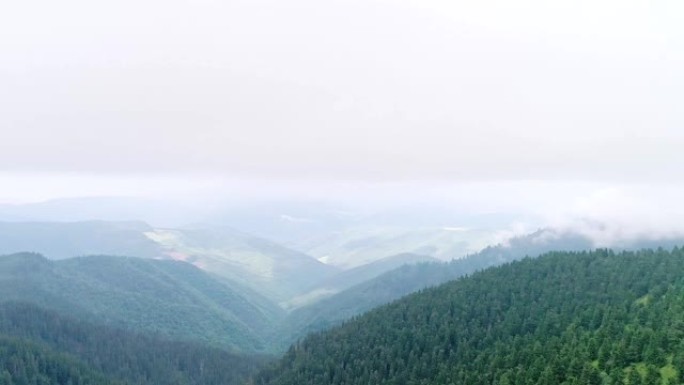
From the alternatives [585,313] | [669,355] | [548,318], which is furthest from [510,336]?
[669,355]

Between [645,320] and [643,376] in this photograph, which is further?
[645,320]

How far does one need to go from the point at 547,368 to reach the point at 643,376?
834 inches

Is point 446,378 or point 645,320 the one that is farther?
point 446,378

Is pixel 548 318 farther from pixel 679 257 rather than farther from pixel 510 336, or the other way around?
pixel 679 257

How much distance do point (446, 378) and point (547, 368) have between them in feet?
144

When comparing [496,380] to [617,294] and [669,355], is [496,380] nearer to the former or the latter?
[669,355]

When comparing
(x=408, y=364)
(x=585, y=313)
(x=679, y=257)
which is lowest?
(x=408, y=364)

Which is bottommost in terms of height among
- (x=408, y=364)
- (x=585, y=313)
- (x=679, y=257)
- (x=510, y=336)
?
(x=408, y=364)

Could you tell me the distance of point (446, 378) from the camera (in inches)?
6540

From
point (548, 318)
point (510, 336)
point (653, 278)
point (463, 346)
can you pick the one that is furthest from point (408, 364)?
point (653, 278)

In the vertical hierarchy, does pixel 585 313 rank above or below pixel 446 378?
above

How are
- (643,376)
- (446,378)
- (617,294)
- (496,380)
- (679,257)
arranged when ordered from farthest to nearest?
(679,257) → (617,294) → (446,378) → (496,380) → (643,376)

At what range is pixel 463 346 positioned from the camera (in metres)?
186

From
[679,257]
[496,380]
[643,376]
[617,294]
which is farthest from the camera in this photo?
[679,257]
